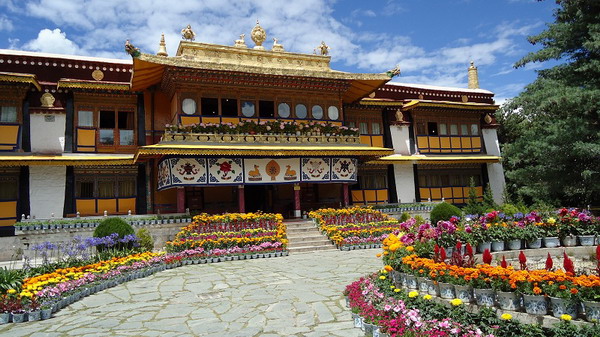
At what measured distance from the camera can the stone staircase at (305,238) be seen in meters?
14.5

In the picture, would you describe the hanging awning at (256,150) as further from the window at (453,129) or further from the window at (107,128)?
the window at (453,129)

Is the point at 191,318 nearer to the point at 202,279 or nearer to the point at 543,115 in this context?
the point at 202,279

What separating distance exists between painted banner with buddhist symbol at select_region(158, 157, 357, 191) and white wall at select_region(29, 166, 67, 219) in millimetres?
3978

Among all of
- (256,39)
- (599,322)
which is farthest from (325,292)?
(256,39)

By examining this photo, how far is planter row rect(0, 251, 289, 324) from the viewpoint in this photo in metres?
6.86

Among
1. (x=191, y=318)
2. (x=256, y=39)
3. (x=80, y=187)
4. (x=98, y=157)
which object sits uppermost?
(x=256, y=39)

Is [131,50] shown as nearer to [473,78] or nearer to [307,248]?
[307,248]

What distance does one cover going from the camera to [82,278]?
898cm

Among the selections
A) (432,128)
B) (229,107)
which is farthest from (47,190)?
(432,128)

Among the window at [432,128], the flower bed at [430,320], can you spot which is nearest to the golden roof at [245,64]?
the window at [432,128]

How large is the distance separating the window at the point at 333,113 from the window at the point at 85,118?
1069 centimetres

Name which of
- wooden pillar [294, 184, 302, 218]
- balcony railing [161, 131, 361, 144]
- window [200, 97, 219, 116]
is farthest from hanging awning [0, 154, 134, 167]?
wooden pillar [294, 184, 302, 218]

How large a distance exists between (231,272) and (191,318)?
4025 millimetres

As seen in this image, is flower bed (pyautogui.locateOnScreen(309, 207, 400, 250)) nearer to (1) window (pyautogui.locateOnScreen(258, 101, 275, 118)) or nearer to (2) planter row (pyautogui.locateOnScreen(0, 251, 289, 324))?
(2) planter row (pyautogui.locateOnScreen(0, 251, 289, 324))
